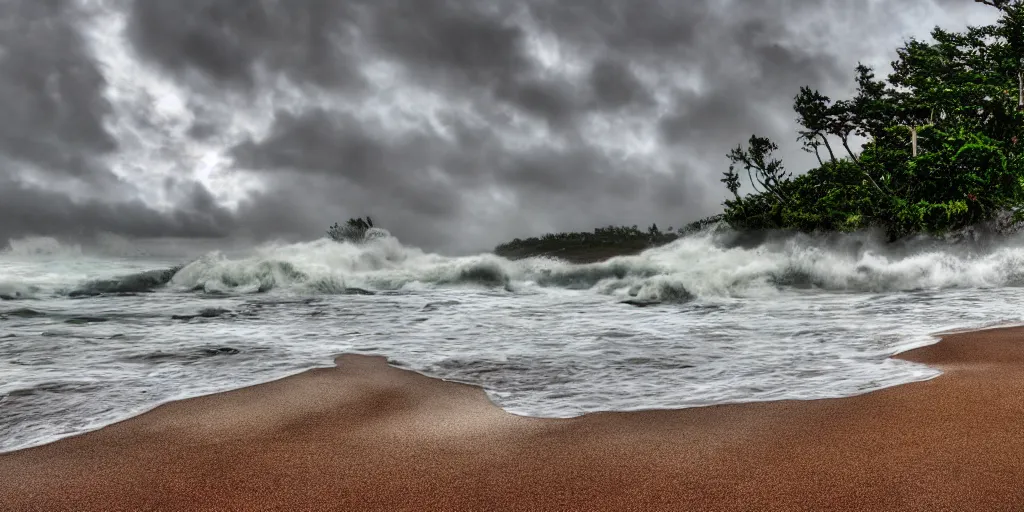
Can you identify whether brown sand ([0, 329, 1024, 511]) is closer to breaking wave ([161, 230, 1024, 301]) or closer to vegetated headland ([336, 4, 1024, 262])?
breaking wave ([161, 230, 1024, 301])

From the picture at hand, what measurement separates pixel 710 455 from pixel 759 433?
404 mm

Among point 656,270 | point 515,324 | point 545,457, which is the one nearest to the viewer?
point 545,457

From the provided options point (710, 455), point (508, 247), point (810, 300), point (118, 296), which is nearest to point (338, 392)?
point (710, 455)

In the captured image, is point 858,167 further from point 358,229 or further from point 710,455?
point 710,455

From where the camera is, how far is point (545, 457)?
252 centimetres

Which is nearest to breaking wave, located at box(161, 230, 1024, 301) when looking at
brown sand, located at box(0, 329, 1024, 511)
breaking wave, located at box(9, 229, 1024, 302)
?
breaking wave, located at box(9, 229, 1024, 302)

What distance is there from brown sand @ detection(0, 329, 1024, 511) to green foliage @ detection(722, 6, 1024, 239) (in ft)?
51.4

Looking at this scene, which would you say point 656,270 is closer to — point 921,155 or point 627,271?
point 627,271

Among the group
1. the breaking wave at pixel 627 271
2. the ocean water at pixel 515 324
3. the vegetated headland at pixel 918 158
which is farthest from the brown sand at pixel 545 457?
the vegetated headland at pixel 918 158

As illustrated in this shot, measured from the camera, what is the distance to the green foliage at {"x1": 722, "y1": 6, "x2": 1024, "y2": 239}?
15930mm

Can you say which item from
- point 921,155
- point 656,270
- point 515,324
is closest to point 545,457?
point 515,324

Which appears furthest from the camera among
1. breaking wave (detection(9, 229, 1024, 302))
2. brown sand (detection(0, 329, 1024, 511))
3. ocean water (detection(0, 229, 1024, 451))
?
breaking wave (detection(9, 229, 1024, 302))

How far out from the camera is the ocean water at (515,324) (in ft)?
12.5

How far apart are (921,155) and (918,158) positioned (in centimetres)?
32
